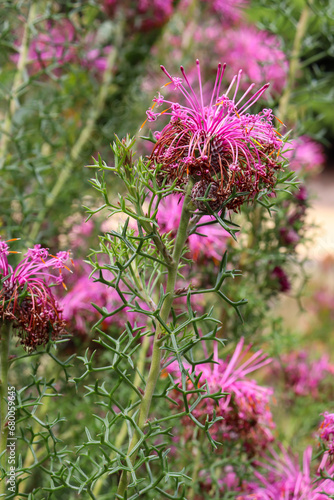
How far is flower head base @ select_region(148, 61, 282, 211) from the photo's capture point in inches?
14.5

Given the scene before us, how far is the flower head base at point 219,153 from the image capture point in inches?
14.5

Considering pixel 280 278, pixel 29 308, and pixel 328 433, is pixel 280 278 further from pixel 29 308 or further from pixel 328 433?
pixel 29 308

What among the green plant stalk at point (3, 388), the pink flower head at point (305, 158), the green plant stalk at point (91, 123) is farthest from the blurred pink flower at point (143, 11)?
the green plant stalk at point (3, 388)

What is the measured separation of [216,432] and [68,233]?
546mm

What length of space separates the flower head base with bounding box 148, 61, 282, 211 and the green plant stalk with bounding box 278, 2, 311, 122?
0.54m

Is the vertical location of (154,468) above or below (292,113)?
below

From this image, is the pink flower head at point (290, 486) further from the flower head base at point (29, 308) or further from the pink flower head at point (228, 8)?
the pink flower head at point (228, 8)

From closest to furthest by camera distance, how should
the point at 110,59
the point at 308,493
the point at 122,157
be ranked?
1. the point at 122,157
2. the point at 308,493
3. the point at 110,59

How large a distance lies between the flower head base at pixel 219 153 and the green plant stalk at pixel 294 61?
54 centimetres

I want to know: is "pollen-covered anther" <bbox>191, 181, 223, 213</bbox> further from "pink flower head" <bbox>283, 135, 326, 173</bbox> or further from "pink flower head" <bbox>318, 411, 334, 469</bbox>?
"pink flower head" <bbox>283, 135, 326, 173</bbox>

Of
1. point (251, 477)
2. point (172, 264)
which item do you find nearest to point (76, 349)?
point (251, 477)

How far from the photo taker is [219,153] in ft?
1.28

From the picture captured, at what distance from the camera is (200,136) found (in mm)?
389

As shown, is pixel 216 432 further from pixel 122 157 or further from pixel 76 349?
pixel 122 157
